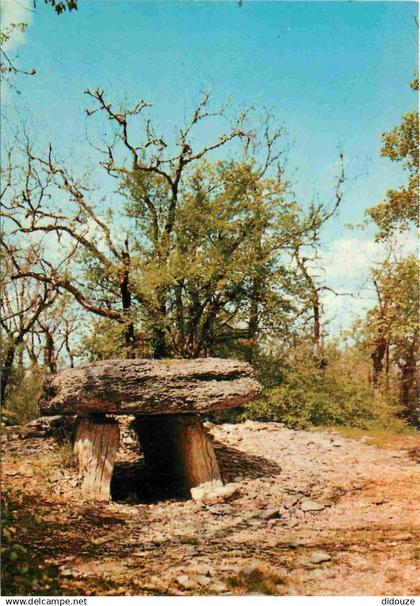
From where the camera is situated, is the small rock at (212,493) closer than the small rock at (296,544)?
No

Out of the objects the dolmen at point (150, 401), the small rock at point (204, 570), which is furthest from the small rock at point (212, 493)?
the small rock at point (204, 570)

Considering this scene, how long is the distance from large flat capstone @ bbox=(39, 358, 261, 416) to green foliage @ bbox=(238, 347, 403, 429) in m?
5.08

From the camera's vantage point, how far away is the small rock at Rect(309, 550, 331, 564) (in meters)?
5.38

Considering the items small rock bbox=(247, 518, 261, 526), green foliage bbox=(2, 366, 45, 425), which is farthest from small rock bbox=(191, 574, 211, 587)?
green foliage bbox=(2, 366, 45, 425)

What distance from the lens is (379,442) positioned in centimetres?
1204

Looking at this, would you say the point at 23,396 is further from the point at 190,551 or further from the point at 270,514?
the point at 190,551

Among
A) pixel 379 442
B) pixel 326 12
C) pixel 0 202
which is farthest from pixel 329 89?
pixel 0 202

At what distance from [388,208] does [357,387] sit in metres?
5.53

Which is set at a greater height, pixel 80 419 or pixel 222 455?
pixel 80 419

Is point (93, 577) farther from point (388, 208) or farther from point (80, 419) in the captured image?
point (388, 208)

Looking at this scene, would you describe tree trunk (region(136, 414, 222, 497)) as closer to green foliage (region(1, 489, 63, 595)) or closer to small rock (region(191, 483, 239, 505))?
small rock (region(191, 483, 239, 505))

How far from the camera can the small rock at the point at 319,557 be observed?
17.6 ft

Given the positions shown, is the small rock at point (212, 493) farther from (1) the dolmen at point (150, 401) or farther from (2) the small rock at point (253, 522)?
(2) the small rock at point (253, 522)

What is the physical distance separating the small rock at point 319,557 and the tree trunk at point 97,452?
3.47 metres
